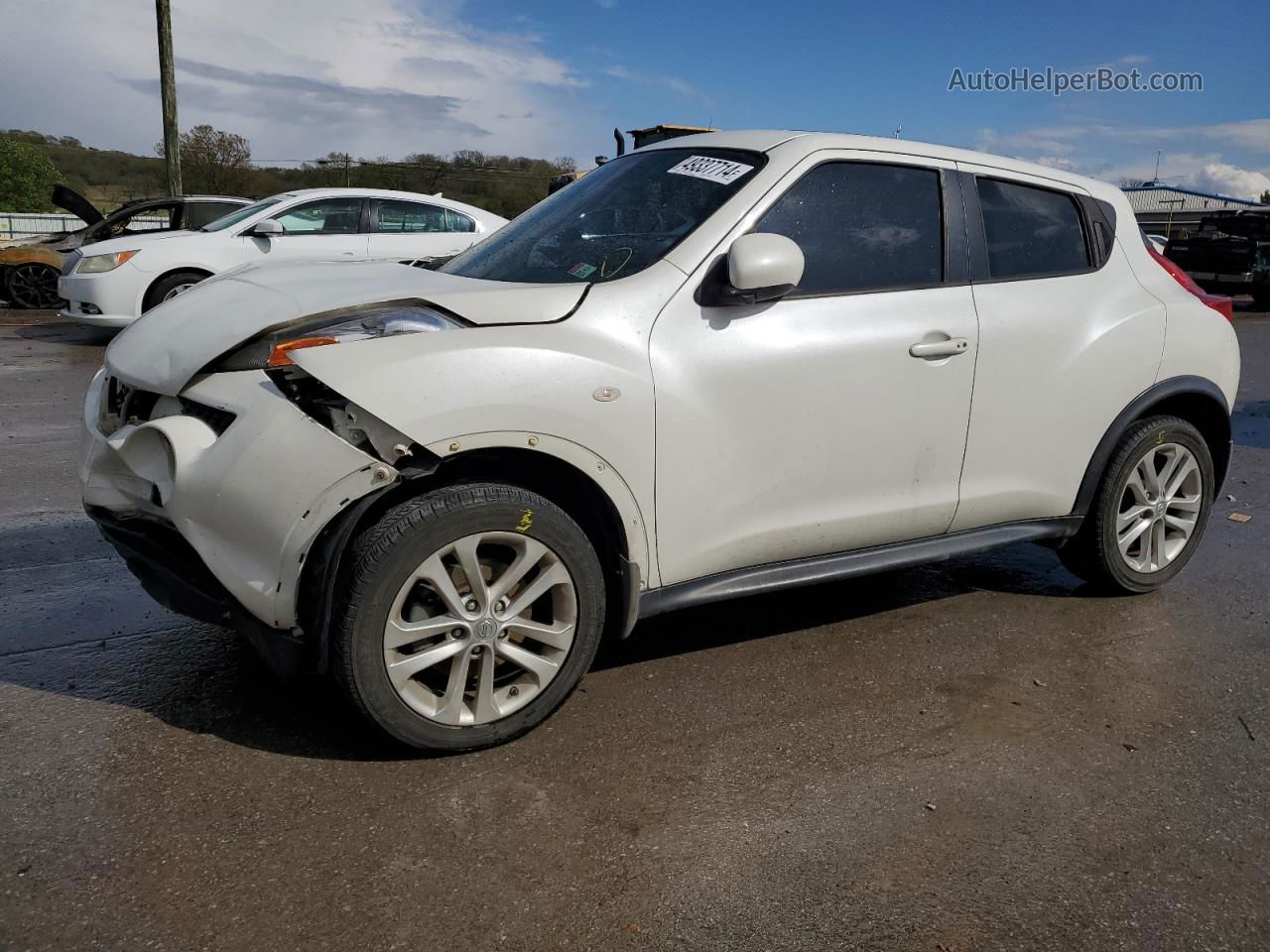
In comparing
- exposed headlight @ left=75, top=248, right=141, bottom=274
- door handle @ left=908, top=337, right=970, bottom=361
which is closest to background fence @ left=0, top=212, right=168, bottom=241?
exposed headlight @ left=75, top=248, right=141, bottom=274

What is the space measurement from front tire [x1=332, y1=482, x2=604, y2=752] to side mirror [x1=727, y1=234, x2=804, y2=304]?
0.87m

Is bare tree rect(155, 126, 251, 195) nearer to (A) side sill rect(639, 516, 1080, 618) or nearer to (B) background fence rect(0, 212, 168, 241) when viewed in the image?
(B) background fence rect(0, 212, 168, 241)

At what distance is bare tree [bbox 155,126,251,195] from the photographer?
29.9 m

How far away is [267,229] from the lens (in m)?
10.3

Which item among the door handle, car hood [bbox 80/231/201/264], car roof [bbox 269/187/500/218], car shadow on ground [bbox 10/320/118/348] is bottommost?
car shadow on ground [bbox 10/320/118/348]

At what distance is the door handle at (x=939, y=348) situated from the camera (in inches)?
142

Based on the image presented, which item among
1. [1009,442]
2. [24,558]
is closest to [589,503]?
[1009,442]

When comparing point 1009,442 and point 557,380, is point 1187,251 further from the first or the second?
point 557,380

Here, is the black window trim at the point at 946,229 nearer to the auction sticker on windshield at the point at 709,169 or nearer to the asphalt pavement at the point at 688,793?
the auction sticker on windshield at the point at 709,169

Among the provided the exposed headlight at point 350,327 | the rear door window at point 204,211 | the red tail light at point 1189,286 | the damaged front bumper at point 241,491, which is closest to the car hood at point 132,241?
the rear door window at point 204,211

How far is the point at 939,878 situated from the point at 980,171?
257cm

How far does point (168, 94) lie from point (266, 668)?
19806 mm

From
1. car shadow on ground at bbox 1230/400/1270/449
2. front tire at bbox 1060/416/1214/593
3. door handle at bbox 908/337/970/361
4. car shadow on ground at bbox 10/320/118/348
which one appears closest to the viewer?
door handle at bbox 908/337/970/361

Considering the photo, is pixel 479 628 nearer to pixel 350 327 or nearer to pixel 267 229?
pixel 350 327
